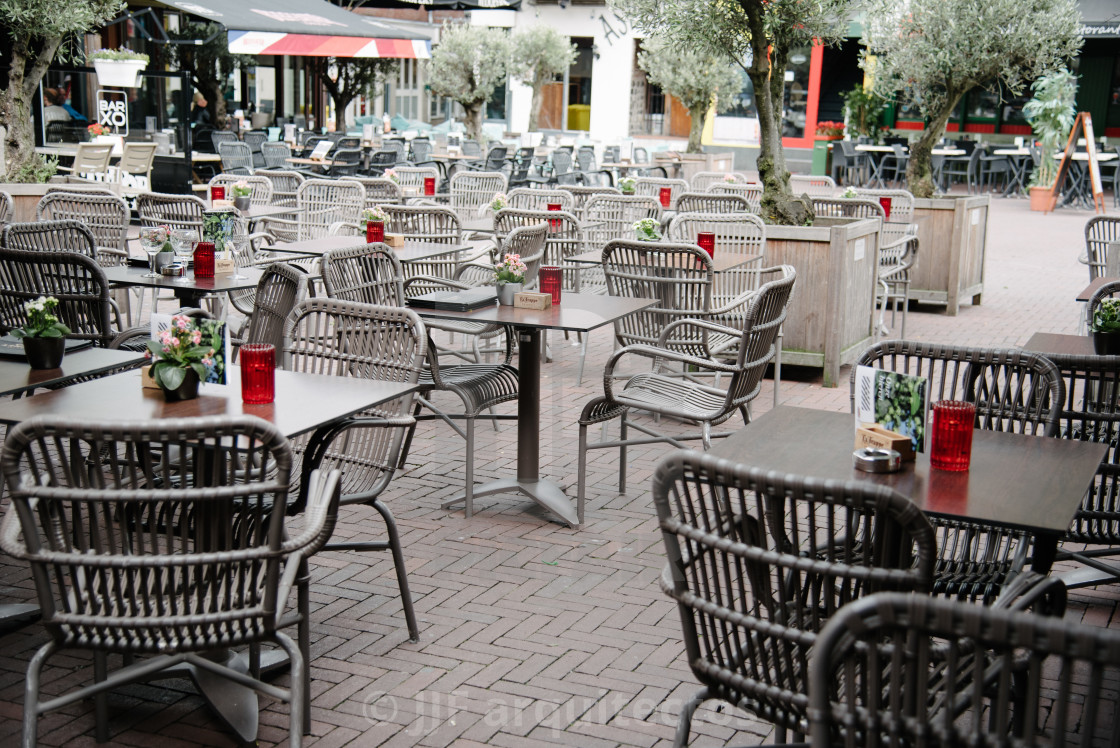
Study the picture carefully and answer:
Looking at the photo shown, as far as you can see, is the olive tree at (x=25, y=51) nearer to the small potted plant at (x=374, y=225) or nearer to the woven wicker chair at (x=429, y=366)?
the small potted plant at (x=374, y=225)

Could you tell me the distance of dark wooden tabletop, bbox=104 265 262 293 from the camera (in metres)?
5.02

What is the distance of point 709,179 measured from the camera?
12.7m

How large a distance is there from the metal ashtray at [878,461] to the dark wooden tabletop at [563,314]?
1.58 m

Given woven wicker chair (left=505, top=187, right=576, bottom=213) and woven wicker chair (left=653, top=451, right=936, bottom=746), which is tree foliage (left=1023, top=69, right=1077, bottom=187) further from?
woven wicker chair (left=653, top=451, right=936, bottom=746)

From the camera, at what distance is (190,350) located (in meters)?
3.00

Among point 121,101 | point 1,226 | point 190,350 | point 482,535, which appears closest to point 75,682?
point 190,350

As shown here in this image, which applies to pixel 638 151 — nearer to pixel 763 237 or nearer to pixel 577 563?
pixel 763 237

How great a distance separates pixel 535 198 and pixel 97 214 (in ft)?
10.5

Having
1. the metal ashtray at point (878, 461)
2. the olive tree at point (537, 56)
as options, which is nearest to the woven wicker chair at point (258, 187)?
the metal ashtray at point (878, 461)

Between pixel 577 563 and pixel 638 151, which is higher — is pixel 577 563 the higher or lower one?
the lower one

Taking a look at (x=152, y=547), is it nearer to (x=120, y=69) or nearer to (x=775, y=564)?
(x=775, y=564)

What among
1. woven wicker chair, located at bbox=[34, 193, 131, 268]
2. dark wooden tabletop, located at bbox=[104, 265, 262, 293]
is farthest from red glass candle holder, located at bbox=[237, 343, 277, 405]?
woven wicker chair, located at bbox=[34, 193, 131, 268]

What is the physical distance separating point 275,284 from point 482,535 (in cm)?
120

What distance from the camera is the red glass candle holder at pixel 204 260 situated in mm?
5207
